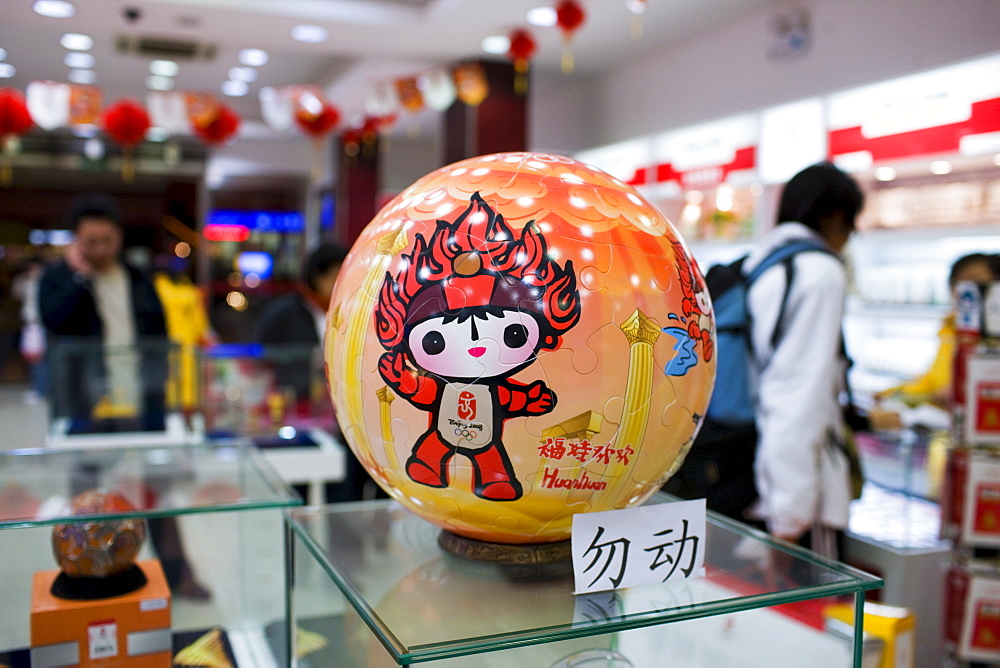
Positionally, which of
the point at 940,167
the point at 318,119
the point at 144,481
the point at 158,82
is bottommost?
the point at 144,481

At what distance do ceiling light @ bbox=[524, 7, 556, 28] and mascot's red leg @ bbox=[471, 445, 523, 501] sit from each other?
5.25 metres

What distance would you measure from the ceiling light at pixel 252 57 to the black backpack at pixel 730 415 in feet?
21.5

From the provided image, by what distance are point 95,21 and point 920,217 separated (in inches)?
226

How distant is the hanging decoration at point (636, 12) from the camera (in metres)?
5.36

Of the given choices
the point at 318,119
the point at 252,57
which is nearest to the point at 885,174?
the point at 318,119

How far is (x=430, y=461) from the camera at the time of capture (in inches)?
33.8

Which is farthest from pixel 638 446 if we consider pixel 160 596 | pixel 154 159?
pixel 154 159

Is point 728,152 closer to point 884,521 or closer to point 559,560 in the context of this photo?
point 884,521

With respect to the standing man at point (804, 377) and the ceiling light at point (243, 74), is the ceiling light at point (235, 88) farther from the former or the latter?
the standing man at point (804, 377)

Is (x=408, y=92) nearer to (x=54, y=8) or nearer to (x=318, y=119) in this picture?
(x=318, y=119)

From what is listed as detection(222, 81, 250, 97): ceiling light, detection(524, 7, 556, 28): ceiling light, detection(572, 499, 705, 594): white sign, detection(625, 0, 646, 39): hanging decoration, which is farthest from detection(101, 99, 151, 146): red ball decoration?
detection(572, 499, 705, 594): white sign

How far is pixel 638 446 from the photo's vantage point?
2.85 ft

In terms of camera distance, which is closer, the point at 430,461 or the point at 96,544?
the point at 430,461

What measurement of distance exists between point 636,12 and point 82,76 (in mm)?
6286
